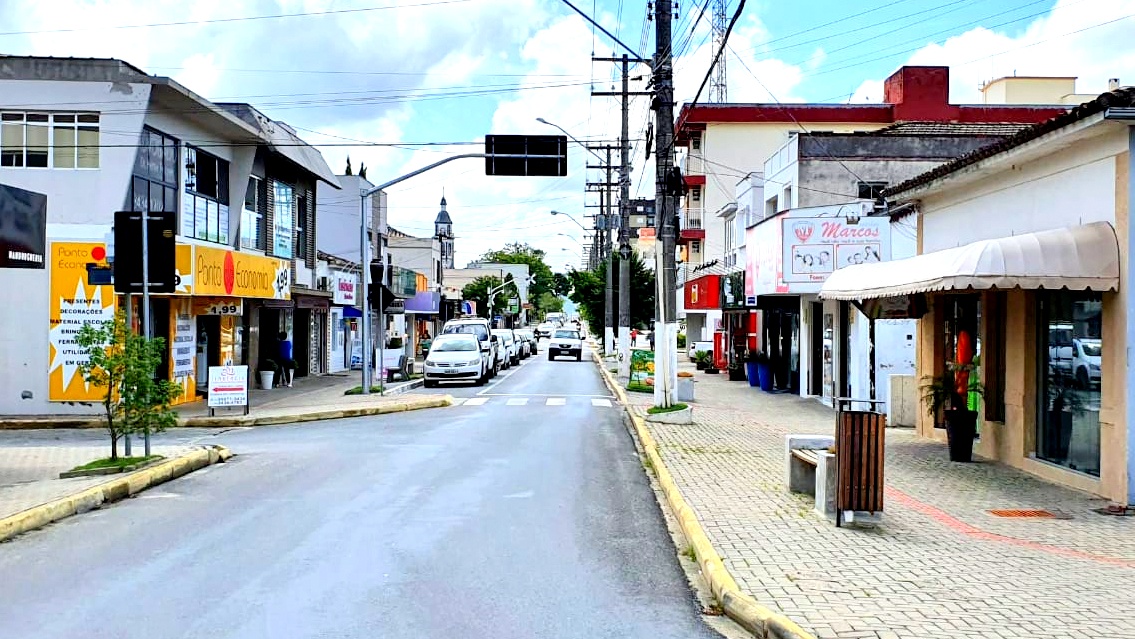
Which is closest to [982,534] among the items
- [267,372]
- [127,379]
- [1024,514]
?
[1024,514]

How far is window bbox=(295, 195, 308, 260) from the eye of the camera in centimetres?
3578

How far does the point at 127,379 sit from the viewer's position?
13648 mm

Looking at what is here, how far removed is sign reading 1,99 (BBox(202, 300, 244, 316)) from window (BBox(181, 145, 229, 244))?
69.9 inches

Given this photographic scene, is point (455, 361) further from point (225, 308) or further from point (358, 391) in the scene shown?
point (225, 308)

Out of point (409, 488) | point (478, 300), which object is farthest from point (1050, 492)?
point (478, 300)

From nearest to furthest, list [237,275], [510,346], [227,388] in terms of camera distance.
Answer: [227,388] < [237,275] < [510,346]

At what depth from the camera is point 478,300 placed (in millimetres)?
101438

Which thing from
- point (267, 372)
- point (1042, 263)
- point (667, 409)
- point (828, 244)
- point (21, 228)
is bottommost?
point (667, 409)

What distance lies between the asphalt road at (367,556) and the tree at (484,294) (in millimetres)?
85707

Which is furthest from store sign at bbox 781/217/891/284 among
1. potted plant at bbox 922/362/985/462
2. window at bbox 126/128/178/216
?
window at bbox 126/128/178/216

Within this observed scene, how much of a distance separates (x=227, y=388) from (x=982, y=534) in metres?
17.3

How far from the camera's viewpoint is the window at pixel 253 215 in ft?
99.5

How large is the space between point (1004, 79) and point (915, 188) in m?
42.4

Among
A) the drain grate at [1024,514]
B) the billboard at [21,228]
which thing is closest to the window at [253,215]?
the billboard at [21,228]
